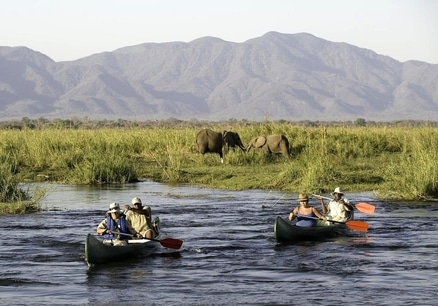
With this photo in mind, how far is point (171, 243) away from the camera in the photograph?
1802 centimetres

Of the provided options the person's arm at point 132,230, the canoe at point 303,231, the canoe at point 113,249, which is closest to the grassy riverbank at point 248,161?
the canoe at point 303,231

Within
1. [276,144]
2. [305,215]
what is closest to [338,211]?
[305,215]

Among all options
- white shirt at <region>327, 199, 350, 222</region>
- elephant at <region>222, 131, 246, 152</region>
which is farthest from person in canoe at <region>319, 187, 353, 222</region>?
elephant at <region>222, 131, 246, 152</region>

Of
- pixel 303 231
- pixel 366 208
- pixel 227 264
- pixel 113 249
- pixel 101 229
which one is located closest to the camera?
pixel 113 249

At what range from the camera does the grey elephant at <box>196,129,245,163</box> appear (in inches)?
1422

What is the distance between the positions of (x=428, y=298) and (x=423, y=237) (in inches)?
223

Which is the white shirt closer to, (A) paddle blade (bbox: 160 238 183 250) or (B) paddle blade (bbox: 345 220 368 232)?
(B) paddle blade (bbox: 345 220 368 232)

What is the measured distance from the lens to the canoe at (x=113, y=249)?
1659 cm

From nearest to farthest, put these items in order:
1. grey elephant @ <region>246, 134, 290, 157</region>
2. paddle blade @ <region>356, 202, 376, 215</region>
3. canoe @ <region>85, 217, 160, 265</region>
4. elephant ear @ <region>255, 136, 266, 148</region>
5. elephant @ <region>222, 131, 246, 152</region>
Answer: canoe @ <region>85, 217, 160, 265</region>, paddle blade @ <region>356, 202, 376, 215</region>, grey elephant @ <region>246, 134, 290, 157</region>, elephant ear @ <region>255, 136, 266, 148</region>, elephant @ <region>222, 131, 246, 152</region>

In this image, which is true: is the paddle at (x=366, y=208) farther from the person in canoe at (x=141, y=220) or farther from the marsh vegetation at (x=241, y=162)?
the person in canoe at (x=141, y=220)

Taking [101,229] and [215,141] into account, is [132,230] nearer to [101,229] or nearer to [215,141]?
[101,229]

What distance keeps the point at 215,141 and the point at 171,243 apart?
1825cm

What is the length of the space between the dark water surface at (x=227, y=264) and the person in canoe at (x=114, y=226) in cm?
52

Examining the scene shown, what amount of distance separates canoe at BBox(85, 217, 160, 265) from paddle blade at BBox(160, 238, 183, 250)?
16cm
